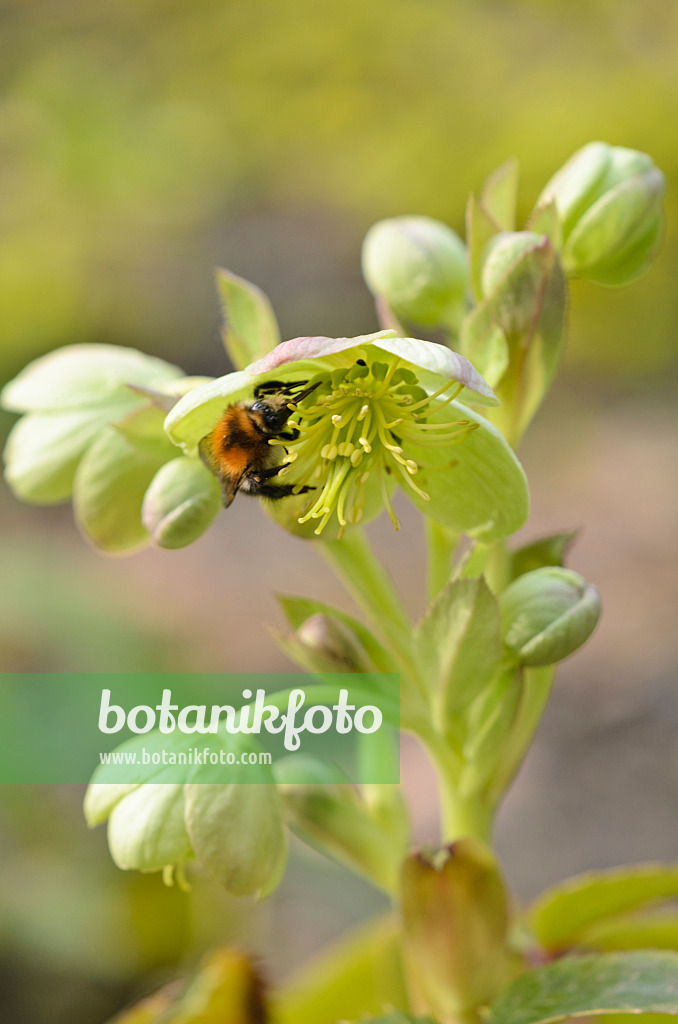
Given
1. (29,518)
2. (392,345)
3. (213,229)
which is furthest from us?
(213,229)

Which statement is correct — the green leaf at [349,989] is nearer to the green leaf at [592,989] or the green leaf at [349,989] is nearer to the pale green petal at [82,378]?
the green leaf at [592,989]

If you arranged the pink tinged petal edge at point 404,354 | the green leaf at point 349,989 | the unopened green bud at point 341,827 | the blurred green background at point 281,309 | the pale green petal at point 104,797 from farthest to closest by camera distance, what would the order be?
1. the blurred green background at point 281,309
2. the green leaf at point 349,989
3. the unopened green bud at point 341,827
4. the pale green petal at point 104,797
5. the pink tinged petal edge at point 404,354

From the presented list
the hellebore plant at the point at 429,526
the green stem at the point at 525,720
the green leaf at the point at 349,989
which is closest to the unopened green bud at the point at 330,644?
the hellebore plant at the point at 429,526

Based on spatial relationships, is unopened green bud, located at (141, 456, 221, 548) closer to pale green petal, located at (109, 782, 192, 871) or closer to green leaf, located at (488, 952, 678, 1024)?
pale green petal, located at (109, 782, 192, 871)

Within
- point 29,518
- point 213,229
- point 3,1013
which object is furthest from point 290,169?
point 3,1013

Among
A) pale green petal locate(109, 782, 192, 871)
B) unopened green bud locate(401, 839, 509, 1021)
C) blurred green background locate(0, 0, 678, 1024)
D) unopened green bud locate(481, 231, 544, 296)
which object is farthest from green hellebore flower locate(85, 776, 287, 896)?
blurred green background locate(0, 0, 678, 1024)

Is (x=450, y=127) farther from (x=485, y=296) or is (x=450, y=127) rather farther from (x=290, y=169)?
(x=485, y=296)

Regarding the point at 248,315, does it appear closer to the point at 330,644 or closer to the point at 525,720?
the point at 330,644
